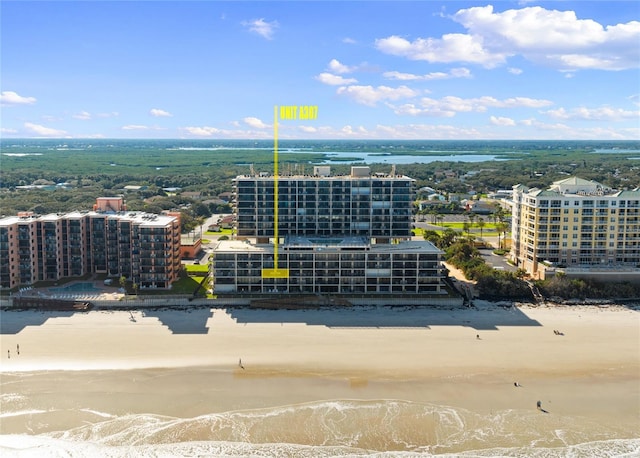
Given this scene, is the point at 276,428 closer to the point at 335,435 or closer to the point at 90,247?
the point at 335,435

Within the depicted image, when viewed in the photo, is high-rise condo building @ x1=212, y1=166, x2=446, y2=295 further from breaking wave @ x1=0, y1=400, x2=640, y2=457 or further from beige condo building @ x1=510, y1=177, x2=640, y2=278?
breaking wave @ x1=0, y1=400, x2=640, y2=457

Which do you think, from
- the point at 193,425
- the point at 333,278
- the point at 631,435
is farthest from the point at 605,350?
the point at 193,425

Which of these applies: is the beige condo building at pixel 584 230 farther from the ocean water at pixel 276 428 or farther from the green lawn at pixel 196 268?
the green lawn at pixel 196 268

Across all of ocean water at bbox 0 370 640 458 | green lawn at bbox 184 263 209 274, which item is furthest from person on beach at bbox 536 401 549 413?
green lawn at bbox 184 263 209 274

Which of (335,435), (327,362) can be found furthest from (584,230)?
(335,435)

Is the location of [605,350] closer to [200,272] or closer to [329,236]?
[329,236]
